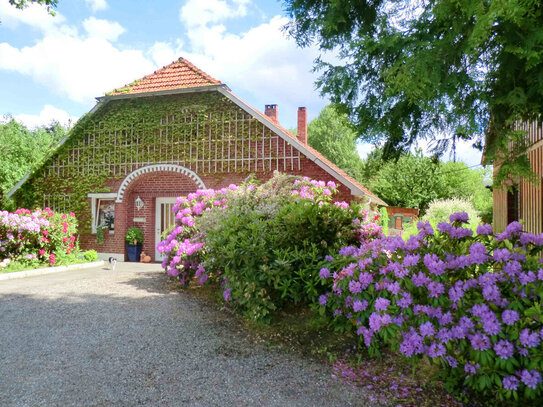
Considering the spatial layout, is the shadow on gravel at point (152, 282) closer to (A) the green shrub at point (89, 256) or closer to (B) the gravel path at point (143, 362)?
(B) the gravel path at point (143, 362)

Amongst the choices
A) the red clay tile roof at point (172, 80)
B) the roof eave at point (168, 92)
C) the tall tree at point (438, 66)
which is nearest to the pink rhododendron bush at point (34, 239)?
the roof eave at point (168, 92)

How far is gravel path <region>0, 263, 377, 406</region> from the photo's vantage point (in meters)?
3.20

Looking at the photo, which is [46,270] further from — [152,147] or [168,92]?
[168,92]

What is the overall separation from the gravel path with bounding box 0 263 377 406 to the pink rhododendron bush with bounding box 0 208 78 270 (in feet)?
13.9

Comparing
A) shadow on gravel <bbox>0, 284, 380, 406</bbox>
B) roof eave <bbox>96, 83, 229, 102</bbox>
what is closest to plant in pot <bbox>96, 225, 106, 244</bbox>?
roof eave <bbox>96, 83, 229, 102</bbox>

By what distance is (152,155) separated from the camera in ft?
45.0

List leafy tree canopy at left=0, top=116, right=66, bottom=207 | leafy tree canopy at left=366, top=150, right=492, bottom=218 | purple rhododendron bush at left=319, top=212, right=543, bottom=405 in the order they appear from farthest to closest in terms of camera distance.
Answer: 1. leafy tree canopy at left=366, top=150, right=492, bottom=218
2. leafy tree canopy at left=0, top=116, right=66, bottom=207
3. purple rhododendron bush at left=319, top=212, right=543, bottom=405

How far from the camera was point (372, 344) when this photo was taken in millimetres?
3617

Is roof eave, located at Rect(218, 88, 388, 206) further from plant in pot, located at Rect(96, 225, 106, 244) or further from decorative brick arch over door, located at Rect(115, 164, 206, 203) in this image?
plant in pot, located at Rect(96, 225, 106, 244)

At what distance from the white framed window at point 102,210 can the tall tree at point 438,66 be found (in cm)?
1159

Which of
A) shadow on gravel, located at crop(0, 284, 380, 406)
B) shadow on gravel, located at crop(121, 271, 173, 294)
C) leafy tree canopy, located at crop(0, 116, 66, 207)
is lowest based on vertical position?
shadow on gravel, located at crop(121, 271, 173, 294)

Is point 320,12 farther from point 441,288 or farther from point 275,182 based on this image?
point 275,182

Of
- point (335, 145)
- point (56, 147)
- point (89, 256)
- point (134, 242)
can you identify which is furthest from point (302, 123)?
point (335, 145)

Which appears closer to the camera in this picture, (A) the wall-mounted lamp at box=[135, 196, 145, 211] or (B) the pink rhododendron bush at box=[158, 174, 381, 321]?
(B) the pink rhododendron bush at box=[158, 174, 381, 321]
